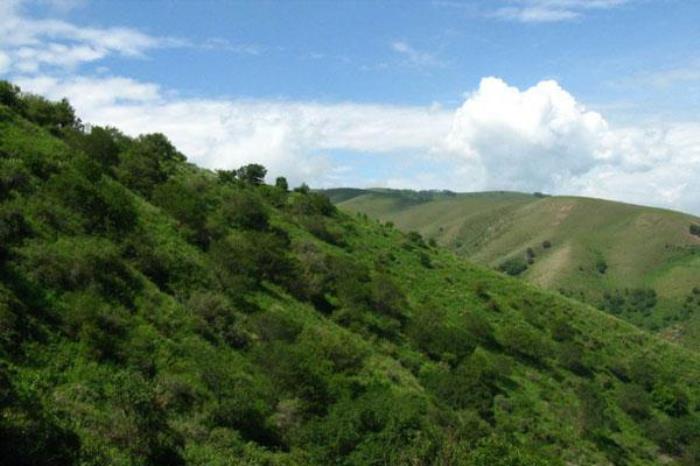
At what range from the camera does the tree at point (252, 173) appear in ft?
204

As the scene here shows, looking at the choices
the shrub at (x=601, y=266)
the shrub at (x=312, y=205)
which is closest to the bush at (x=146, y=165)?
the shrub at (x=312, y=205)

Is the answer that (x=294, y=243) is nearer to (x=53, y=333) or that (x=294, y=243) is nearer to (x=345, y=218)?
(x=345, y=218)

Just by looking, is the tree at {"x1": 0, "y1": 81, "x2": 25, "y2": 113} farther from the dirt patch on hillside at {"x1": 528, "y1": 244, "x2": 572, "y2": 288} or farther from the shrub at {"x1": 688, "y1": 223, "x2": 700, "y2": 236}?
the shrub at {"x1": 688, "y1": 223, "x2": 700, "y2": 236}

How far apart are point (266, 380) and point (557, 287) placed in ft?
475

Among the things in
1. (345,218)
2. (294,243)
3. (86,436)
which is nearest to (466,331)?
(294,243)

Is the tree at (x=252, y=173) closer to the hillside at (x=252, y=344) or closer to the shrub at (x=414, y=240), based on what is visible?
the hillside at (x=252, y=344)

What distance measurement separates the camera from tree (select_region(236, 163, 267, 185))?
204ft

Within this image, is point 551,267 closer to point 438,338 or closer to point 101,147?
point 438,338

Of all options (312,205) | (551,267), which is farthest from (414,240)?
(551,267)

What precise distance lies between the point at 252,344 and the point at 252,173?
36315mm

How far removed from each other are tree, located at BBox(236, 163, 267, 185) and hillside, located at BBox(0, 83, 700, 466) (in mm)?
524

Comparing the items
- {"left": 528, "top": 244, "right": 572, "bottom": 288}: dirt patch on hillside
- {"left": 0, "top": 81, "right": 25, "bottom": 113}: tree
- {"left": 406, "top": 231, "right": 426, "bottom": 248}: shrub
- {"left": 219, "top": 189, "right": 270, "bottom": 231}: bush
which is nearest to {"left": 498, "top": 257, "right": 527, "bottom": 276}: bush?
→ {"left": 528, "top": 244, "right": 572, "bottom": 288}: dirt patch on hillside

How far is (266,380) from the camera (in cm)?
2602

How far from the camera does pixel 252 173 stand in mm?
62688
